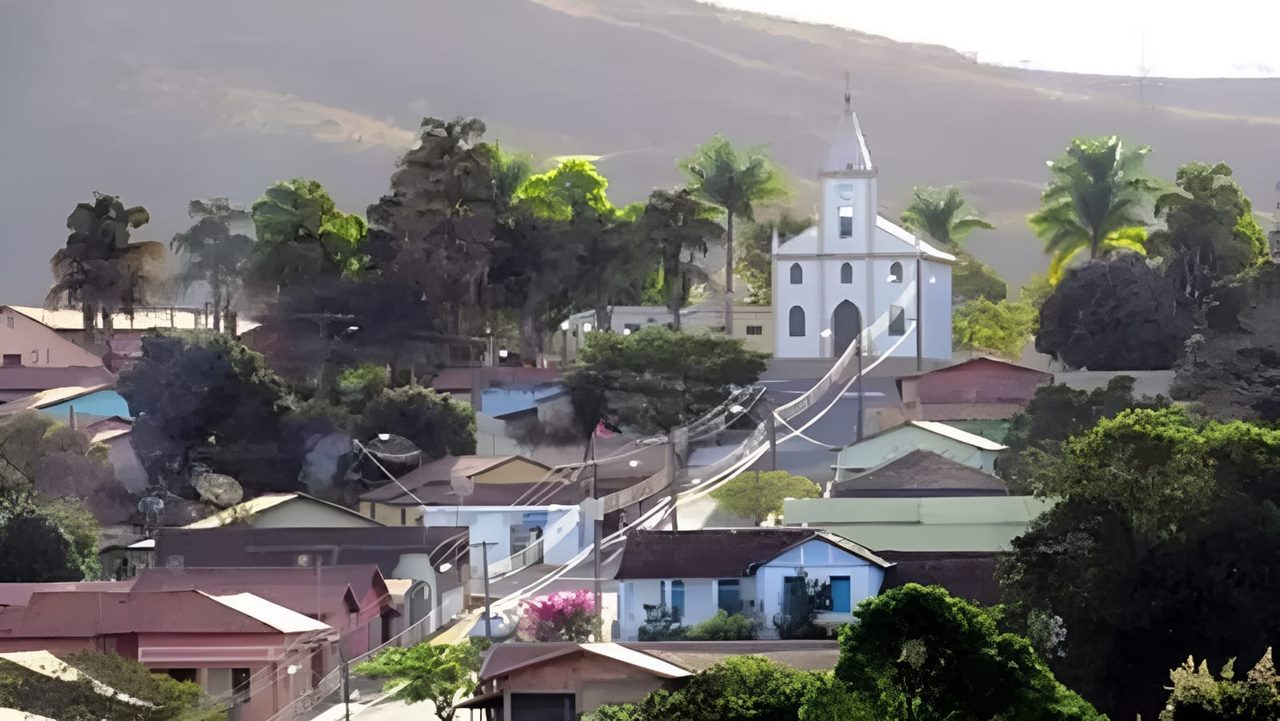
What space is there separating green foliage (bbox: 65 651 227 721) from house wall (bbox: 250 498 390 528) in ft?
43.8

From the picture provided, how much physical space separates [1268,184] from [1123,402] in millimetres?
116406

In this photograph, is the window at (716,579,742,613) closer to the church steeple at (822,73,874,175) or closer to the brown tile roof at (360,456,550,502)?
the brown tile roof at (360,456,550,502)

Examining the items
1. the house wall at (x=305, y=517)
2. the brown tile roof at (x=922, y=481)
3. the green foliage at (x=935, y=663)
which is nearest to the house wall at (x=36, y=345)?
the house wall at (x=305, y=517)

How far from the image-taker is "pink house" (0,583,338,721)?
35.9 meters

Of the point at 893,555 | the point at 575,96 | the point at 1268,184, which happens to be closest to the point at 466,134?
the point at 893,555

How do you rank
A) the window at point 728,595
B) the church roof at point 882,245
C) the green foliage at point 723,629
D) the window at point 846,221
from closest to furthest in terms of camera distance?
the green foliage at point 723,629 < the window at point 728,595 < the church roof at point 882,245 < the window at point 846,221

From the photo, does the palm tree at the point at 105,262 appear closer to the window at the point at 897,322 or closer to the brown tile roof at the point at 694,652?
the window at the point at 897,322

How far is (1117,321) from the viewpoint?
5491 centimetres

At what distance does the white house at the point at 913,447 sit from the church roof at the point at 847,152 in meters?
20.2

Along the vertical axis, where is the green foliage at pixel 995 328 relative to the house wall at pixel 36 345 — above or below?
above

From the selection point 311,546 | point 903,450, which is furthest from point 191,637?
point 903,450

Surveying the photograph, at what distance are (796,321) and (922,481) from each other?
21829 mm

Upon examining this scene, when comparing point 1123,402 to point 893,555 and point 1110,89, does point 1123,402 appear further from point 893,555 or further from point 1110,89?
point 1110,89

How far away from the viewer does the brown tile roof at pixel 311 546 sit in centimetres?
4428
